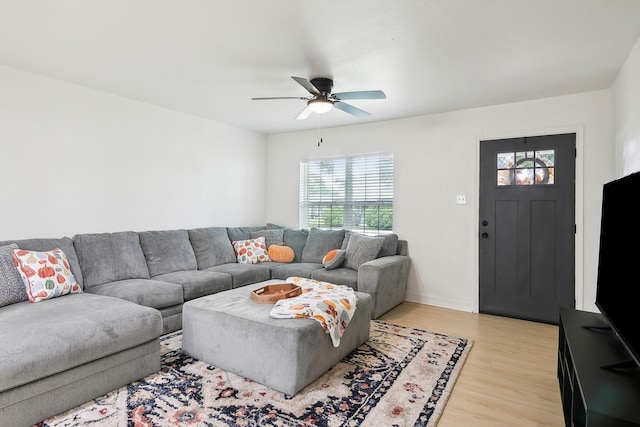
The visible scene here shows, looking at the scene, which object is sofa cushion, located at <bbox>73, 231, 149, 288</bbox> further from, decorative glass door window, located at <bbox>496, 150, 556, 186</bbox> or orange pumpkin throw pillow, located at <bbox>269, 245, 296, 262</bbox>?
decorative glass door window, located at <bbox>496, 150, 556, 186</bbox>

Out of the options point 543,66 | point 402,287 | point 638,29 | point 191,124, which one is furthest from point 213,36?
point 402,287

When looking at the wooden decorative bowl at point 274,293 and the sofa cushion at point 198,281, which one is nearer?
the wooden decorative bowl at point 274,293

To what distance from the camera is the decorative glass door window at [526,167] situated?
3.78 metres

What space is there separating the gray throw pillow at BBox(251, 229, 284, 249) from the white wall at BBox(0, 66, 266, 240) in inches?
17.4

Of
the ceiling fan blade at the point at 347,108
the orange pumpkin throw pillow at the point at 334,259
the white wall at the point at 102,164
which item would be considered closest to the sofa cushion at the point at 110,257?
the white wall at the point at 102,164

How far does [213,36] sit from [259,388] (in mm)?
2394

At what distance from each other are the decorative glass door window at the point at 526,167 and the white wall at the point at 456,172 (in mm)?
234

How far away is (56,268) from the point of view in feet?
9.35

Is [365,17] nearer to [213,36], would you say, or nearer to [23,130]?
[213,36]

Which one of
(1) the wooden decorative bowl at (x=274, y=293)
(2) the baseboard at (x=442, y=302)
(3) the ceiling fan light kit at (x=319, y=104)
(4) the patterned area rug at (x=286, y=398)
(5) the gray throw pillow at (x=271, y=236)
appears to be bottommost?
(4) the patterned area rug at (x=286, y=398)

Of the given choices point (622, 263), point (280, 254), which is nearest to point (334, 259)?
point (280, 254)

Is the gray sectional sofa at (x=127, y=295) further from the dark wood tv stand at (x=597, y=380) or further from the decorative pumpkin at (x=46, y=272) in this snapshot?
the dark wood tv stand at (x=597, y=380)

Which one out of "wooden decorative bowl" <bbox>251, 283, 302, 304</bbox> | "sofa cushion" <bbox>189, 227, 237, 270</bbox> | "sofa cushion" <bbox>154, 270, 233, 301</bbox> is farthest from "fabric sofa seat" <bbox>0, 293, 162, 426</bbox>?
"sofa cushion" <bbox>189, 227, 237, 270</bbox>

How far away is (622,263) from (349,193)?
3.63 metres
